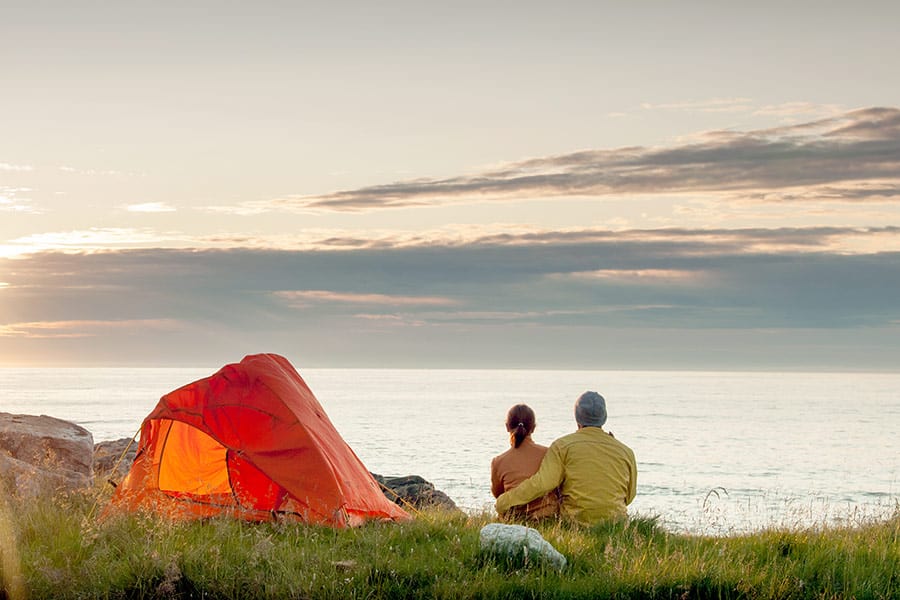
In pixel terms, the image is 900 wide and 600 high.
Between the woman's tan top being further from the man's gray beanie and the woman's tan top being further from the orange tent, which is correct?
the orange tent

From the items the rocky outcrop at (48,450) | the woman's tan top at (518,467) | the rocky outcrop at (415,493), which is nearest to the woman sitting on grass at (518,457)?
the woman's tan top at (518,467)

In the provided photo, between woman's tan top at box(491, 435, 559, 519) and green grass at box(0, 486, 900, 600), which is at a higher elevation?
woman's tan top at box(491, 435, 559, 519)

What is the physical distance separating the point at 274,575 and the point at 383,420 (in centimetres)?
6556

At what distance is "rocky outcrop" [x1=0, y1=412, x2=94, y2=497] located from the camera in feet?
43.0

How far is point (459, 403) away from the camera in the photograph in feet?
349

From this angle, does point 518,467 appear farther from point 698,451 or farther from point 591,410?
point 698,451

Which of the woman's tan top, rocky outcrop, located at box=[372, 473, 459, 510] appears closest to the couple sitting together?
the woman's tan top

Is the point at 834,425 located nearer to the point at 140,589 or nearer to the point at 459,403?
the point at 459,403

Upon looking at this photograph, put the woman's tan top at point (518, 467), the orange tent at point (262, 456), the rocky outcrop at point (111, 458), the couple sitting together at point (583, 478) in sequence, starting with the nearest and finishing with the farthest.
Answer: the couple sitting together at point (583, 478), the orange tent at point (262, 456), the woman's tan top at point (518, 467), the rocky outcrop at point (111, 458)

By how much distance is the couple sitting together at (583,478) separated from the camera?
11633 millimetres

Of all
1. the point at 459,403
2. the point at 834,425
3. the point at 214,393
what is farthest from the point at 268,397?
the point at 459,403

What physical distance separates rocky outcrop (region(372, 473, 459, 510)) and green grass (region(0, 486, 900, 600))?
7195 mm

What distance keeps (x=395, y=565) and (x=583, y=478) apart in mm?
3243

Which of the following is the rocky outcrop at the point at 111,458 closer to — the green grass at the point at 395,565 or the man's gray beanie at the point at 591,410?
the green grass at the point at 395,565
